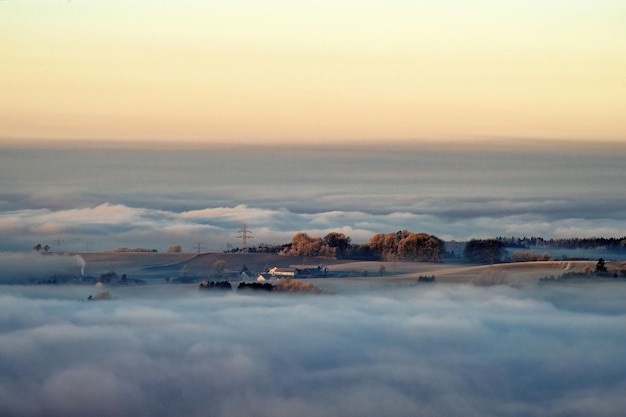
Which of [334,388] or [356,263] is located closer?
[334,388]

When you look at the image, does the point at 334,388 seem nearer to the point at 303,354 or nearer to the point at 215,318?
the point at 303,354

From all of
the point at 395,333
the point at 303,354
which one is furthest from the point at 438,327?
the point at 303,354

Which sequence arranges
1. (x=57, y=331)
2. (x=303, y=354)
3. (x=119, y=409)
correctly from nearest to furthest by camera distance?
(x=119, y=409) → (x=303, y=354) → (x=57, y=331)

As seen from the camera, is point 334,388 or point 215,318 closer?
point 334,388

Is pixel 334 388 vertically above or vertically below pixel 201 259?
below

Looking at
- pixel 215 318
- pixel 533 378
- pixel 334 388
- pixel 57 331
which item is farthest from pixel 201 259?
pixel 533 378

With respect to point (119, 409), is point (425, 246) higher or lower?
higher

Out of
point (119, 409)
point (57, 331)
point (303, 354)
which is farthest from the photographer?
point (57, 331)

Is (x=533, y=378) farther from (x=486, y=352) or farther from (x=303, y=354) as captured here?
(x=303, y=354)
